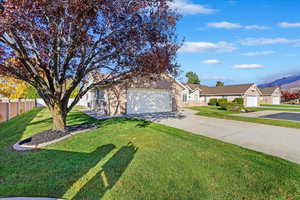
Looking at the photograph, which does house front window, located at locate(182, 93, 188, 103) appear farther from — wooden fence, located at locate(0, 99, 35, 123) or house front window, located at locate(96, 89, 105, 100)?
wooden fence, located at locate(0, 99, 35, 123)

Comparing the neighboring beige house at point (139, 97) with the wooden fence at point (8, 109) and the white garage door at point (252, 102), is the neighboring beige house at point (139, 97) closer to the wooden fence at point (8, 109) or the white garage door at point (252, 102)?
the wooden fence at point (8, 109)

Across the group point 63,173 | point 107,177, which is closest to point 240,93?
point 107,177

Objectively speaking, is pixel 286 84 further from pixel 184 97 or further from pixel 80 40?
pixel 80 40

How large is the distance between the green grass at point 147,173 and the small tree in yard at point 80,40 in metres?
2.76

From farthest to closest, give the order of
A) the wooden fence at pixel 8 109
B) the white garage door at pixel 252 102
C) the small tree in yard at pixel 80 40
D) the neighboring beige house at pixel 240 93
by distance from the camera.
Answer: the white garage door at pixel 252 102 → the neighboring beige house at pixel 240 93 → the wooden fence at pixel 8 109 → the small tree in yard at pixel 80 40

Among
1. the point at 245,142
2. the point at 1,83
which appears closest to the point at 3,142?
the point at 245,142

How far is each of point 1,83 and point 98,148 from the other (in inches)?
915

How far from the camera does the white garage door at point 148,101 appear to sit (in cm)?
1409

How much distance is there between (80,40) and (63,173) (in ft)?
13.0

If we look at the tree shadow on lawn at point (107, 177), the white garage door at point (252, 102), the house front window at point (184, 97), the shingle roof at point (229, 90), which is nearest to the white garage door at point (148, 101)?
the house front window at point (184, 97)

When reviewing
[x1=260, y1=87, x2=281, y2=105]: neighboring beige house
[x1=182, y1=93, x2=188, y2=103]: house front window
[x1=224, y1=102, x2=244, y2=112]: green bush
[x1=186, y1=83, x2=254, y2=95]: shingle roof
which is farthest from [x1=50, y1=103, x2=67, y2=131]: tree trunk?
[x1=260, y1=87, x2=281, y2=105]: neighboring beige house

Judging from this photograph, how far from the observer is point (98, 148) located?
5105 millimetres

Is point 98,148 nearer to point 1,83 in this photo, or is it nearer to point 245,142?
point 245,142

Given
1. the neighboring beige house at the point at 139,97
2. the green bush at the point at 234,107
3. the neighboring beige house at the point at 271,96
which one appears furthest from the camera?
the neighboring beige house at the point at 271,96
